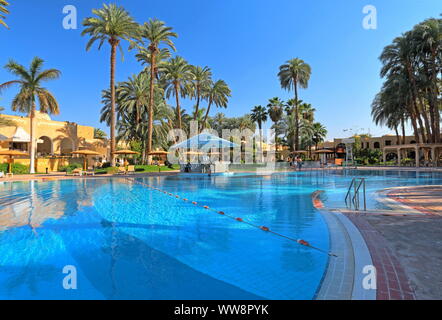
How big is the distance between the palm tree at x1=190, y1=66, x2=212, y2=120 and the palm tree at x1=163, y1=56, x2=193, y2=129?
2.38 meters

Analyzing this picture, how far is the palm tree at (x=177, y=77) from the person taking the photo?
3075 centimetres

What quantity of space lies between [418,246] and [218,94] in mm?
35308

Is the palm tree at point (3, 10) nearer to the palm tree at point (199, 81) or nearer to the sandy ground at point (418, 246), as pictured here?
the sandy ground at point (418, 246)

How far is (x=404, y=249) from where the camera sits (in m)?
3.73

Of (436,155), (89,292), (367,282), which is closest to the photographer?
(367,282)

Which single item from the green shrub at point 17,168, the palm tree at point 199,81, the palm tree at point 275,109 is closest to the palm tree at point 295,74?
the palm tree at point 275,109

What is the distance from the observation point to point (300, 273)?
354 cm

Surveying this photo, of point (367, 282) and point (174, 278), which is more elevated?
point (367, 282)

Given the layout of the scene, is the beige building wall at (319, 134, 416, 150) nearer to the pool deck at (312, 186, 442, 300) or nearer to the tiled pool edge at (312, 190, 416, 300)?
the pool deck at (312, 186, 442, 300)
